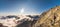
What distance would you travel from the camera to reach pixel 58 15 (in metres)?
2.77

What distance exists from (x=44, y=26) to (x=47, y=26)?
89 millimetres

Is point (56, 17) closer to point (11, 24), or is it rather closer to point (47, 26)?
point (47, 26)

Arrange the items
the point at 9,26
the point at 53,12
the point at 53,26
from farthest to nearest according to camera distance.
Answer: the point at 9,26
the point at 53,12
the point at 53,26

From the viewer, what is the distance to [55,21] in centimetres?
273

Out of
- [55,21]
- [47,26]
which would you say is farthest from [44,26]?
[55,21]

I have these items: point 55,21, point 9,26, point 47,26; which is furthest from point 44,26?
point 9,26

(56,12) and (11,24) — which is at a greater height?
(56,12)

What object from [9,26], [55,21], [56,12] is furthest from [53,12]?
[9,26]

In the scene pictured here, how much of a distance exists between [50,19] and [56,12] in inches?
7.9

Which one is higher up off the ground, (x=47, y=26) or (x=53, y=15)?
(x=53, y=15)

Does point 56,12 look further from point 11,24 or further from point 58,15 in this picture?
point 11,24

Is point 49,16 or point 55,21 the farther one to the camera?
point 49,16

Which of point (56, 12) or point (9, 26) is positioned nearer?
point (56, 12)

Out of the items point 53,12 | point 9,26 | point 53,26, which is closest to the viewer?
point 53,26
